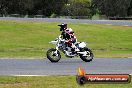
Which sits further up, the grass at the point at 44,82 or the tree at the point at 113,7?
the grass at the point at 44,82

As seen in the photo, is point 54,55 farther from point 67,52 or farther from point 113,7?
point 113,7

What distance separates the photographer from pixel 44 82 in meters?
11.6

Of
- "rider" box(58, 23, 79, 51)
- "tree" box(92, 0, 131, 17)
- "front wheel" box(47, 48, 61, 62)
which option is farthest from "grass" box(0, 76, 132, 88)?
"tree" box(92, 0, 131, 17)

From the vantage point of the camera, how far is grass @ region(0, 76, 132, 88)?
10.8 meters

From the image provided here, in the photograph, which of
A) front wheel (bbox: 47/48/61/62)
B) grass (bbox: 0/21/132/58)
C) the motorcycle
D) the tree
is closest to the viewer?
front wheel (bbox: 47/48/61/62)

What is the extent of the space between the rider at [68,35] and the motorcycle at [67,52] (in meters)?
0.13

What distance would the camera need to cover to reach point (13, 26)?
4097 centimetres

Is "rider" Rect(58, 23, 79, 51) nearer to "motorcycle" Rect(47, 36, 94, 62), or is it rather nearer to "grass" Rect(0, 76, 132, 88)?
"motorcycle" Rect(47, 36, 94, 62)

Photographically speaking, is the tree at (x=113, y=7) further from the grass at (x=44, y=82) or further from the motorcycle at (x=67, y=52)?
the grass at (x=44, y=82)

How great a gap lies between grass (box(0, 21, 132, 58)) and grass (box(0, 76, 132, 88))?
1477cm

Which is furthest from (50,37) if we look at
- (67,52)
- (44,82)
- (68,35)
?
(44,82)

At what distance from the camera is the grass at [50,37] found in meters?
29.4

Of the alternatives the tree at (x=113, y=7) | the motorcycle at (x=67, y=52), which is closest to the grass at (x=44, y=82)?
the motorcycle at (x=67, y=52)

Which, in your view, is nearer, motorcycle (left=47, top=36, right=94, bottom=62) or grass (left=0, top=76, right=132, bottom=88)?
grass (left=0, top=76, right=132, bottom=88)
